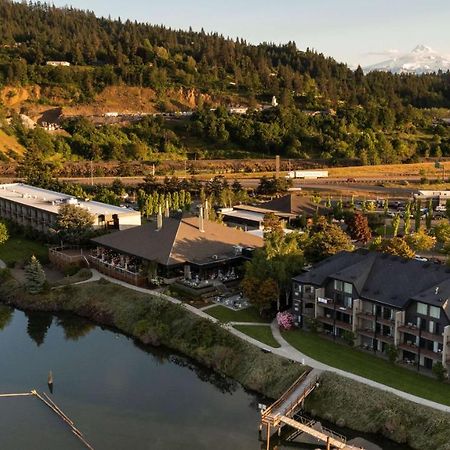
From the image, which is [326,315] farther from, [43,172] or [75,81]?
[75,81]

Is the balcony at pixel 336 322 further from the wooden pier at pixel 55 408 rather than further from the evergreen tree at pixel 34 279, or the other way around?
the evergreen tree at pixel 34 279

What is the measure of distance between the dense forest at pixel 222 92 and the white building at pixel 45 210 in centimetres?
4010

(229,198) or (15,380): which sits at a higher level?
(229,198)

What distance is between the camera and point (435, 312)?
32.7 m

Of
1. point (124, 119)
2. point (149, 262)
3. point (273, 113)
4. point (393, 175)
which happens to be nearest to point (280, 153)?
point (273, 113)

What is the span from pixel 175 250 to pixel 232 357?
49.0 ft

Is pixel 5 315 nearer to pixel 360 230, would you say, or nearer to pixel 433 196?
pixel 360 230

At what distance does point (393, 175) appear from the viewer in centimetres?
11869

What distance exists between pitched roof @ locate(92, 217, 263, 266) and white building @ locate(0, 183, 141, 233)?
22.3ft

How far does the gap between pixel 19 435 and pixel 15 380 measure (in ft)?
20.3

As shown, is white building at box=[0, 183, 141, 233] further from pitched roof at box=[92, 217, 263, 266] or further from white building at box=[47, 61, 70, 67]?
white building at box=[47, 61, 70, 67]

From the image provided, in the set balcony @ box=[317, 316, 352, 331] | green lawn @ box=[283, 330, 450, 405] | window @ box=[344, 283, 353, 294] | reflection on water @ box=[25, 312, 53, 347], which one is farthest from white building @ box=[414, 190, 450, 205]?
reflection on water @ box=[25, 312, 53, 347]

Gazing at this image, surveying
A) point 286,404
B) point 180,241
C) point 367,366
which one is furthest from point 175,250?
point 286,404

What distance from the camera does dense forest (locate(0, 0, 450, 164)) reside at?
125250 millimetres
